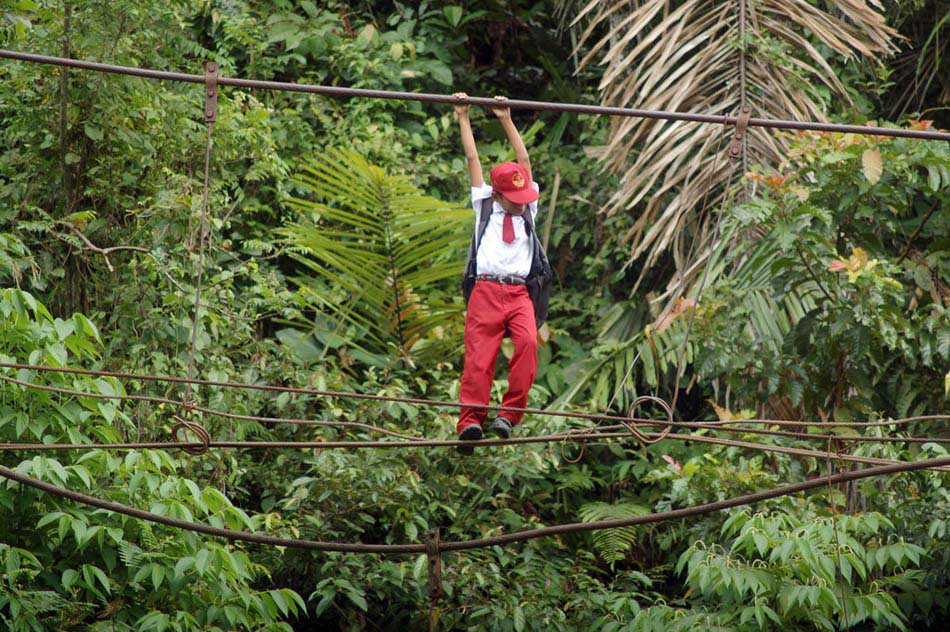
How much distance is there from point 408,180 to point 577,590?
2665 mm

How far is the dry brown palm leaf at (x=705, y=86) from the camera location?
7.84 m

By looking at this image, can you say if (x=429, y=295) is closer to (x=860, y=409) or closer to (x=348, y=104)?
(x=348, y=104)

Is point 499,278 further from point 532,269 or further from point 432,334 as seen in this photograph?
point 432,334

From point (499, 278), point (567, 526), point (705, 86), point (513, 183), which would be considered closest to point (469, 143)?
point (513, 183)

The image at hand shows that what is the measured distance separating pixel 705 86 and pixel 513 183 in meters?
3.05

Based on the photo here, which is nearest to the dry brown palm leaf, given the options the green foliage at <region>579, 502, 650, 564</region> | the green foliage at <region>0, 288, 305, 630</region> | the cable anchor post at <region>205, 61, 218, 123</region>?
the green foliage at <region>579, 502, 650, 564</region>

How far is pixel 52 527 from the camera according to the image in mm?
5625

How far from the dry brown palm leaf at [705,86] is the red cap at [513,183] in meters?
2.37

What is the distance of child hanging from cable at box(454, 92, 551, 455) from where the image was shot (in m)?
5.39

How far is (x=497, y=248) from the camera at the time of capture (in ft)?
17.9

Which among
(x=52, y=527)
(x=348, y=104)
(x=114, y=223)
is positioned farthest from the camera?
(x=348, y=104)

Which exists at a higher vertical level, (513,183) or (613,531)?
(513,183)

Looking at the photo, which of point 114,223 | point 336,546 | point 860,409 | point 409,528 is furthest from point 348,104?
point 336,546

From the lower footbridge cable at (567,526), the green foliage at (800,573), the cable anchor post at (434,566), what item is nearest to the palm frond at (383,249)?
the green foliage at (800,573)
